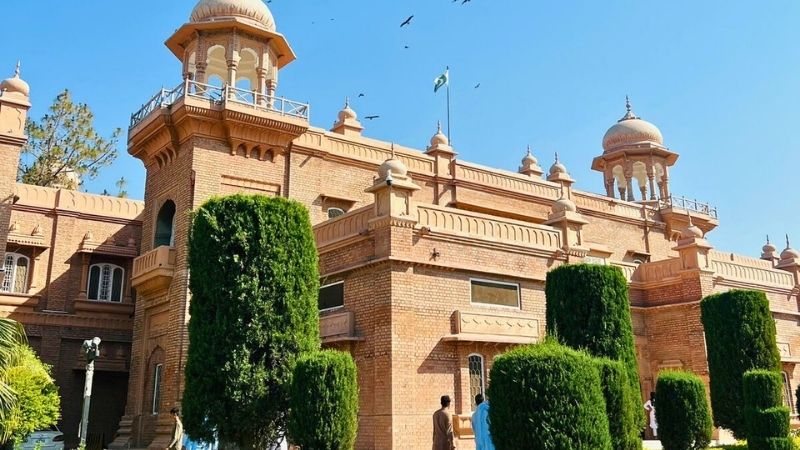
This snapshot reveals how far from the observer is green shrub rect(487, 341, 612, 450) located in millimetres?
9586

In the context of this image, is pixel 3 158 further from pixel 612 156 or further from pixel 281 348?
pixel 612 156

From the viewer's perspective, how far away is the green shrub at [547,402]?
9.59m

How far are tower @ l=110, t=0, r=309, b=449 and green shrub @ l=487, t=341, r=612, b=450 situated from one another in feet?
37.9

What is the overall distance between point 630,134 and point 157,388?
2348 cm

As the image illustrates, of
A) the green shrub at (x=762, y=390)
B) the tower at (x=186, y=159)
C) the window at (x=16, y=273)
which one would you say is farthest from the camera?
the window at (x=16, y=273)

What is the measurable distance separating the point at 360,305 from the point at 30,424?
284 inches

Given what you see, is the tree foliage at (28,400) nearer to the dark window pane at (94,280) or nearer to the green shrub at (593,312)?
the dark window pane at (94,280)

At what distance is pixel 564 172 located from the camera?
30172 mm

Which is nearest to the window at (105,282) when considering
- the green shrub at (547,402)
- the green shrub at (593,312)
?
the green shrub at (593,312)

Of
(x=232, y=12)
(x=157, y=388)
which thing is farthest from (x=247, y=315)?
(x=232, y=12)

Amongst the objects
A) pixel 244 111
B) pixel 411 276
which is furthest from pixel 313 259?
pixel 244 111

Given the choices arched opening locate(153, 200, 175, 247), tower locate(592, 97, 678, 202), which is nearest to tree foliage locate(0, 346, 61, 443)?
arched opening locate(153, 200, 175, 247)

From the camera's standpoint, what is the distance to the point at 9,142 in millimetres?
22141

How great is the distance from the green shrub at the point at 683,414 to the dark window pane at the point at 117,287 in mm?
18311
